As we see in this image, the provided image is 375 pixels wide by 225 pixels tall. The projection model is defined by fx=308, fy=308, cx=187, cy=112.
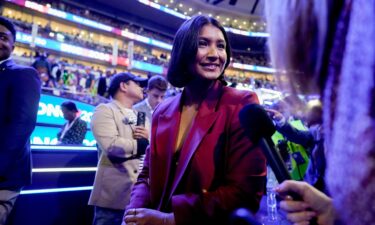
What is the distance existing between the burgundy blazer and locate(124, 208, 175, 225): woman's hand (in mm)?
36

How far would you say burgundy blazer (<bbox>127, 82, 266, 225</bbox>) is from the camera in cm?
113

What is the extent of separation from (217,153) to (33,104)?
1.48 m

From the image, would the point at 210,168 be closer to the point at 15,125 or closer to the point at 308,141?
the point at 15,125

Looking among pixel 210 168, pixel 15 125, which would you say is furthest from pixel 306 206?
pixel 15 125

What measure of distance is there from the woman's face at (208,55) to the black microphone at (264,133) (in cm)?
71

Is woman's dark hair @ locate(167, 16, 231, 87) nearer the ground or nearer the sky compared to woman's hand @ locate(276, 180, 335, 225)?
nearer the sky

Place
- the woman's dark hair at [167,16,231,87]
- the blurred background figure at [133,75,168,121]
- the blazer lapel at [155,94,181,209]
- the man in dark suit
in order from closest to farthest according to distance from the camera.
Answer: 1. the blazer lapel at [155,94,181,209]
2. the woman's dark hair at [167,16,231,87]
3. the man in dark suit
4. the blurred background figure at [133,75,168,121]

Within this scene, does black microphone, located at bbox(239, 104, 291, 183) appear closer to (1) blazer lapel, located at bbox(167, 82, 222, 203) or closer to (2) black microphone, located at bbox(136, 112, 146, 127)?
(1) blazer lapel, located at bbox(167, 82, 222, 203)

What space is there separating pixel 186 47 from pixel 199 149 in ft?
1.65

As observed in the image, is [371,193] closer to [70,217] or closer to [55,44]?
[70,217]

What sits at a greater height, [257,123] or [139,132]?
[257,123]

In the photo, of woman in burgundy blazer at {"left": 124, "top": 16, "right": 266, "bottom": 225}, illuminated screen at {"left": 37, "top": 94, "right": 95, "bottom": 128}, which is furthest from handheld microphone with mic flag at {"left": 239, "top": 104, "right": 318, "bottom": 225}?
illuminated screen at {"left": 37, "top": 94, "right": 95, "bottom": 128}

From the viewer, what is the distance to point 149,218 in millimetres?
1173

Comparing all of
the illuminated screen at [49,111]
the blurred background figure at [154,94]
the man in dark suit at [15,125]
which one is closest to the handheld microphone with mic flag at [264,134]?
the man in dark suit at [15,125]
